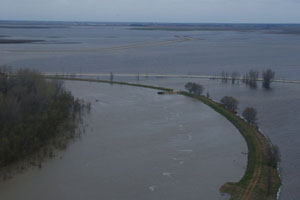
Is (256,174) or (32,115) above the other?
(32,115)

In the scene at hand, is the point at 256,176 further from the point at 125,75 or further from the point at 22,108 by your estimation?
the point at 125,75

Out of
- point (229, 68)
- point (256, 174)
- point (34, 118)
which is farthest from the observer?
point (229, 68)

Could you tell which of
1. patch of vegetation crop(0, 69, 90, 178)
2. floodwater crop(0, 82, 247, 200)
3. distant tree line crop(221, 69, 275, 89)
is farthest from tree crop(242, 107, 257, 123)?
distant tree line crop(221, 69, 275, 89)

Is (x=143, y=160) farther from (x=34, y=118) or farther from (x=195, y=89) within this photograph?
(x=195, y=89)

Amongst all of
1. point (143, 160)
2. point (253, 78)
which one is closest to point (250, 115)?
point (143, 160)

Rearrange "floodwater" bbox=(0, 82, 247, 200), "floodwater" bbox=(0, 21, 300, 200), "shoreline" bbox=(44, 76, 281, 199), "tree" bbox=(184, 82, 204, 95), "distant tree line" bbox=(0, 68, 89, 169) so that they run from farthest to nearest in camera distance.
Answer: "tree" bbox=(184, 82, 204, 95) < "floodwater" bbox=(0, 21, 300, 200) < "distant tree line" bbox=(0, 68, 89, 169) < "floodwater" bbox=(0, 82, 247, 200) < "shoreline" bbox=(44, 76, 281, 199)

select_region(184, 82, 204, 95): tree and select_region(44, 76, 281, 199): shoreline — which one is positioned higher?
select_region(184, 82, 204, 95): tree

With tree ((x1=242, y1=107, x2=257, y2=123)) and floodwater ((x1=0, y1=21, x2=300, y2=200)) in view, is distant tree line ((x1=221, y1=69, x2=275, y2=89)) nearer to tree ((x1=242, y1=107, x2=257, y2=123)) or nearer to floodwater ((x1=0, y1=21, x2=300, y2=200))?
floodwater ((x1=0, y1=21, x2=300, y2=200))

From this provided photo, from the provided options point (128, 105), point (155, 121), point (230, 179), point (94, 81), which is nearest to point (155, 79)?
point (94, 81)
